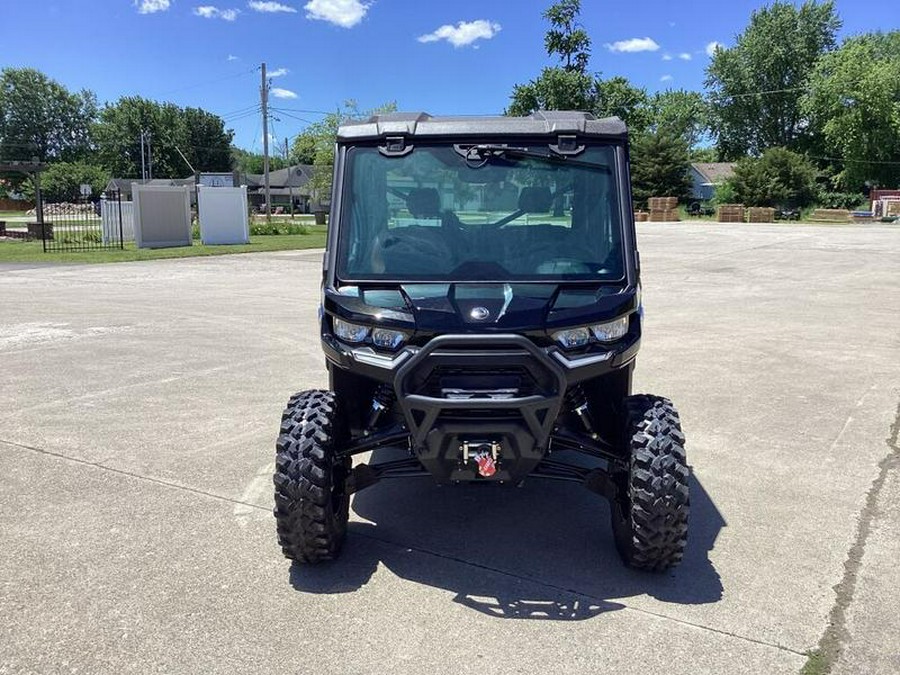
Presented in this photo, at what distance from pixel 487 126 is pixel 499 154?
17 cm

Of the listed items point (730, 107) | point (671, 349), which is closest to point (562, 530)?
point (671, 349)

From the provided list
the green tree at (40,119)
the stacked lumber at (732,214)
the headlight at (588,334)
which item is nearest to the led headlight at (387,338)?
the headlight at (588,334)

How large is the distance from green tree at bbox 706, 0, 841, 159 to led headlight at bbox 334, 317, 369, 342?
85.7 m

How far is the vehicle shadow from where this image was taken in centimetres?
365

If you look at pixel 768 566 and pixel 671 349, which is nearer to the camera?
pixel 768 566

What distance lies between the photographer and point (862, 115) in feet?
221

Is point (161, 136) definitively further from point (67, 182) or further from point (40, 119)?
point (40, 119)

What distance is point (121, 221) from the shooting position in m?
29.1

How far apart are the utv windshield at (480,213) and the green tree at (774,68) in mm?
84852

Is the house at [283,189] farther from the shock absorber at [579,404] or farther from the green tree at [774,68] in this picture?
the shock absorber at [579,404]

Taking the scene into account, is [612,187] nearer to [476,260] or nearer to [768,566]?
[476,260]

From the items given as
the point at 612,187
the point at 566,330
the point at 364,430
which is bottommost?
Result: the point at 364,430

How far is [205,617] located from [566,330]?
2.11m

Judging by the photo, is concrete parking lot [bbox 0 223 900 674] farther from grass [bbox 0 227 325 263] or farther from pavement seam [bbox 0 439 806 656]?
grass [bbox 0 227 325 263]
